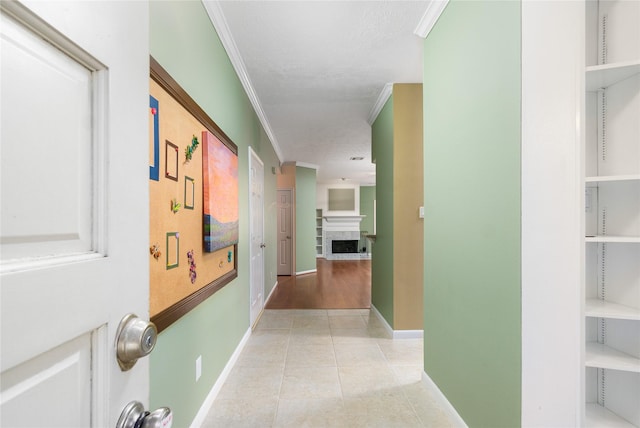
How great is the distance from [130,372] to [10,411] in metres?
0.22

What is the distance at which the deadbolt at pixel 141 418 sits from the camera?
1.66 feet

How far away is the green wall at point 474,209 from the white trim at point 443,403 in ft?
0.15

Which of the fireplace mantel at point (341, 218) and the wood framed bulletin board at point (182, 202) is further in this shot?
the fireplace mantel at point (341, 218)

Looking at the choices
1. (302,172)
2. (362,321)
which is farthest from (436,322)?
(302,172)

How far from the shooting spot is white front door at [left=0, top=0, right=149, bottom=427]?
0.34 metres

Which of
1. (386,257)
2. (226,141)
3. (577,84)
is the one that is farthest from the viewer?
(386,257)

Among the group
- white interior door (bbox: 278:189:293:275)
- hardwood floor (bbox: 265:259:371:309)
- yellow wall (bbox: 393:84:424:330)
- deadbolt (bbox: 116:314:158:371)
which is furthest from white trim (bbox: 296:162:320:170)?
deadbolt (bbox: 116:314:158:371)

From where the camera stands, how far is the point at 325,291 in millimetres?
5398

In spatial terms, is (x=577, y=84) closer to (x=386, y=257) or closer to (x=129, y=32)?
(x=129, y=32)

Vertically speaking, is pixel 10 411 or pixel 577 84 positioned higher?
pixel 577 84

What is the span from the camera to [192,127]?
1.63 meters

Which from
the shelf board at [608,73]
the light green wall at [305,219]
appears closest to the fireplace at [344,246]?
the light green wall at [305,219]

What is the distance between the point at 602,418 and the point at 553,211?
81 cm

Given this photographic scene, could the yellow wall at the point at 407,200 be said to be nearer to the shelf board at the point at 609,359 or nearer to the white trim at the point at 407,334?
the white trim at the point at 407,334
